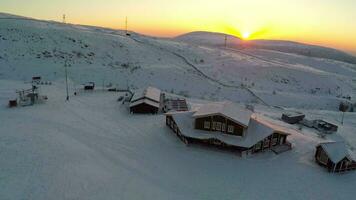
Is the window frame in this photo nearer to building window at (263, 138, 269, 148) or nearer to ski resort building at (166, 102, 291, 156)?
ski resort building at (166, 102, 291, 156)

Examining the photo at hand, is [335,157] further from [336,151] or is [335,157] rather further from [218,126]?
[218,126]

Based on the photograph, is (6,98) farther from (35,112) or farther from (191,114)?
(191,114)

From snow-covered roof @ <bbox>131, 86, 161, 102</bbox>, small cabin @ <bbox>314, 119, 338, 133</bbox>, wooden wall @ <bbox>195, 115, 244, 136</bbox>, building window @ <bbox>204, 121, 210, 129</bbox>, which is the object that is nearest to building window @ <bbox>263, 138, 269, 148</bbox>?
wooden wall @ <bbox>195, 115, 244, 136</bbox>

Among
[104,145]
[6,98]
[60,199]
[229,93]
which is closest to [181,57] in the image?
[229,93]

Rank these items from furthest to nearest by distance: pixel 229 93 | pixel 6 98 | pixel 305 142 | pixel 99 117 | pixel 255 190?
pixel 229 93
pixel 6 98
pixel 99 117
pixel 305 142
pixel 255 190

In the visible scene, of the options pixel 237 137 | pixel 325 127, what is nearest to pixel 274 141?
pixel 237 137

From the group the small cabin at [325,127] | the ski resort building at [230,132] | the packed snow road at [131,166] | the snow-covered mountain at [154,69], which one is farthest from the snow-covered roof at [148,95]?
the small cabin at [325,127]
